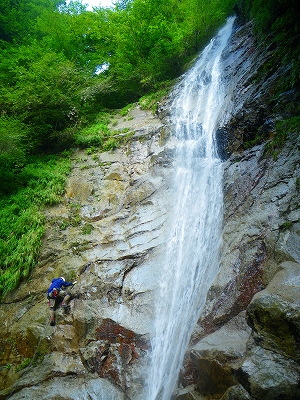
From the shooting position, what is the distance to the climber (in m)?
6.82

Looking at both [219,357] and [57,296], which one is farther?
[57,296]

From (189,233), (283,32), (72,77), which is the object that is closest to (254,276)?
(189,233)

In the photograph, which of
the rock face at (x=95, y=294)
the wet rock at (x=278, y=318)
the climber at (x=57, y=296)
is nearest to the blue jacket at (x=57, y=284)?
the climber at (x=57, y=296)

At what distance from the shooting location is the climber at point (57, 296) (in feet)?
22.4

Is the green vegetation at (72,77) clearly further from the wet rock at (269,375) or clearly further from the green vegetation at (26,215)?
the wet rock at (269,375)

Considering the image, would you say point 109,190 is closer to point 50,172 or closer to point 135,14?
point 50,172

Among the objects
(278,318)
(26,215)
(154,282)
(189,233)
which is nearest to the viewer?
(278,318)

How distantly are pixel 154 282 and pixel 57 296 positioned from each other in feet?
8.85

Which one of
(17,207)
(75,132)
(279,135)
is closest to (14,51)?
(75,132)

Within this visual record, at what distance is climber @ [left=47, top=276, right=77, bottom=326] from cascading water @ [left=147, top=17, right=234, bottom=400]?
103 inches

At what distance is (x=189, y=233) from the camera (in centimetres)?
721

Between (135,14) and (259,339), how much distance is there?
16.8 meters

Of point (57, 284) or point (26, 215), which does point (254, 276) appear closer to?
point (57, 284)

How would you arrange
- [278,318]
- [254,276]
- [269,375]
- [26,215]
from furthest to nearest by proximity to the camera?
1. [26,215]
2. [254,276]
3. [278,318]
4. [269,375]
